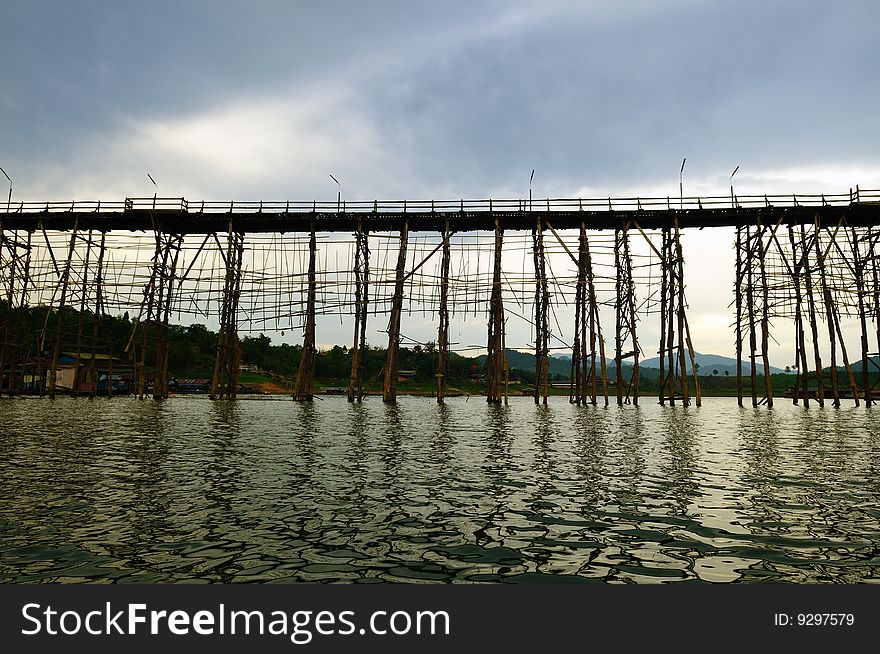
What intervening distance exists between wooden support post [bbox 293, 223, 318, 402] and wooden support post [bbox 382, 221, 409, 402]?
5465mm

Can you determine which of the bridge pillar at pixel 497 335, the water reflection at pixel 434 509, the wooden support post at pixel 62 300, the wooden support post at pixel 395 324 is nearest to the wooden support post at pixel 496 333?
the bridge pillar at pixel 497 335

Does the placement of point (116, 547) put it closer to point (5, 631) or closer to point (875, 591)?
point (5, 631)

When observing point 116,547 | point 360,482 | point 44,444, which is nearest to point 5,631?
point 116,547

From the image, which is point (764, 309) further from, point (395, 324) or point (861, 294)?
point (395, 324)

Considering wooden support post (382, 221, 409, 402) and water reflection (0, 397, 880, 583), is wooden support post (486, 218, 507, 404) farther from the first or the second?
water reflection (0, 397, 880, 583)

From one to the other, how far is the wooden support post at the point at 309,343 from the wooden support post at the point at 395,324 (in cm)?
547

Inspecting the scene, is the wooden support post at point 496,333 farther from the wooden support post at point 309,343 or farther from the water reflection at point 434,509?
the water reflection at point 434,509

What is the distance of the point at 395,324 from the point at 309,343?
247 inches

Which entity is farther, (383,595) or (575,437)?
(575,437)

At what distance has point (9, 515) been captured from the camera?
862 cm

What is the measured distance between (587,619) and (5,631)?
5582 millimetres

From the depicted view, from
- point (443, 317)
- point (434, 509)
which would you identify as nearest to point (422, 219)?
point (443, 317)

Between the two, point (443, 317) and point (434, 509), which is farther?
point (443, 317)

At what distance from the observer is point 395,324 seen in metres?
39.2
